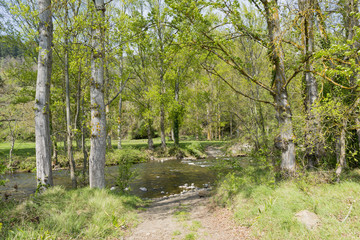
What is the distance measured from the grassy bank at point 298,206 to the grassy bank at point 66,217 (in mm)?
2855

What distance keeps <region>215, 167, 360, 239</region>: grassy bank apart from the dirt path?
0.35m

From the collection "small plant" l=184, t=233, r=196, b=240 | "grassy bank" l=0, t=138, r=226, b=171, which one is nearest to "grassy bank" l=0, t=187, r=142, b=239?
"small plant" l=184, t=233, r=196, b=240

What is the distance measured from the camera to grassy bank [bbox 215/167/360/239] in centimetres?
359

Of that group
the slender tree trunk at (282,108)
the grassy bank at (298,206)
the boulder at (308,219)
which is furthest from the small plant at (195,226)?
the slender tree trunk at (282,108)

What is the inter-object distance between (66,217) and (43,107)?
128 inches

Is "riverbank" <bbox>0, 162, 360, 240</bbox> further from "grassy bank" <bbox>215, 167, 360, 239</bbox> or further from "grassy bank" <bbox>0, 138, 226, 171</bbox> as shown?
"grassy bank" <bbox>0, 138, 226, 171</bbox>

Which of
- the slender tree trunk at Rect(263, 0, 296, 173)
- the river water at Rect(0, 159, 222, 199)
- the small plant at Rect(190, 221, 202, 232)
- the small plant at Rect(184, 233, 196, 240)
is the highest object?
the slender tree trunk at Rect(263, 0, 296, 173)

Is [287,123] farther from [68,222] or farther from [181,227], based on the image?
[68,222]

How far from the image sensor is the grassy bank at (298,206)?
11.8ft

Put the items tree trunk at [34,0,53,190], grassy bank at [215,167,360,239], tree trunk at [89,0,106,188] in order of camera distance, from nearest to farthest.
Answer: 1. grassy bank at [215,167,360,239]
2. tree trunk at [34,0,53,190]
3. tree trunk at [89,0,106,188]

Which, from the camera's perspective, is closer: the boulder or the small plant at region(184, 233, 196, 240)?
the boulder

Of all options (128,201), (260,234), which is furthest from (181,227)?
(128,201)

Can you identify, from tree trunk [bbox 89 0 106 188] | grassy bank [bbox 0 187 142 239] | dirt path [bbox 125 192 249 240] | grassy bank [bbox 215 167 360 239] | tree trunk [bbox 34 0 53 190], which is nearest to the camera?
grassy bank [bbox 215 167 360 239]

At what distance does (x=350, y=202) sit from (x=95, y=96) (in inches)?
267
